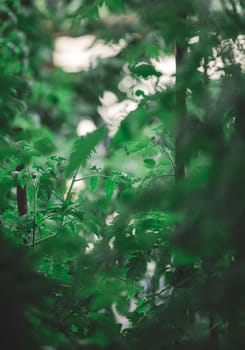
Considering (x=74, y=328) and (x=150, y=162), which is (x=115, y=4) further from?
(x=74, y=328)

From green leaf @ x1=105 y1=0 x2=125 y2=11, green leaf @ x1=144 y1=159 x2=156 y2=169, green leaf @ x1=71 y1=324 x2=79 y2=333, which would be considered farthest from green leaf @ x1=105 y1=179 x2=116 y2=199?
green leaf @ x1=105 y1=0 x2=125 y2=11

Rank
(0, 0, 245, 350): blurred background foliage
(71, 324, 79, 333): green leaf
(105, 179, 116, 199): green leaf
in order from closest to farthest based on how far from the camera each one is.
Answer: (0, 0, 245, 350): blurred background foliage → (71, 324, 79, 333): green leaf → (105, 179, 116, 199): green leaf

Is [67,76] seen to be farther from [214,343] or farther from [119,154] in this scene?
[214,343]

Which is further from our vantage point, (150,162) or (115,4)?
(150,162)

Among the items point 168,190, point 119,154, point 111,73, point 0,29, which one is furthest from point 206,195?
point 111,73

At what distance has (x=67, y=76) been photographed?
453 cm

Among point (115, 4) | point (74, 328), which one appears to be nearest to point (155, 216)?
point (74, 328)

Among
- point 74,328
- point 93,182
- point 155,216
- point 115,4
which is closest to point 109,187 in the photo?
point 93,182

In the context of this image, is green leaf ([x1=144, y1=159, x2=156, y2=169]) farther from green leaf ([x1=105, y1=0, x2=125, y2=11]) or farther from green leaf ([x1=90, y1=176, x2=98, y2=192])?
green leaf ([x1=105, y1=0, x2=125, y2=11])

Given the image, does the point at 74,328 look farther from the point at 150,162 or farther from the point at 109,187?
the point at 150,162

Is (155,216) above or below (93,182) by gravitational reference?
below

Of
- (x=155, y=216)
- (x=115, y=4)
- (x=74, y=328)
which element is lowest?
(x=74, y=328)

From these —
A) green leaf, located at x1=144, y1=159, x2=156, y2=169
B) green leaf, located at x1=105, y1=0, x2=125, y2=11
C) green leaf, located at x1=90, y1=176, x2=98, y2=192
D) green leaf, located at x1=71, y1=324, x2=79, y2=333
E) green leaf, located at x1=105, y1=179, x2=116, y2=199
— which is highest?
green leaf, located at x1=105, y1=0, x2=125, y2=11

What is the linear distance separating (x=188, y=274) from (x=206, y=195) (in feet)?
2.36
